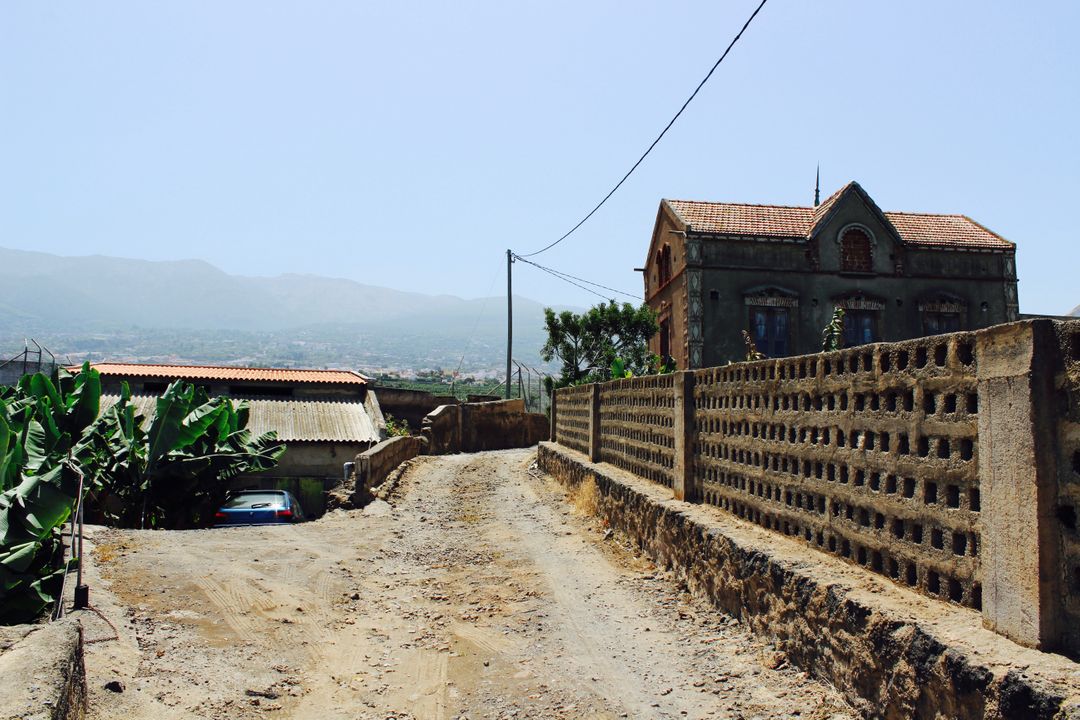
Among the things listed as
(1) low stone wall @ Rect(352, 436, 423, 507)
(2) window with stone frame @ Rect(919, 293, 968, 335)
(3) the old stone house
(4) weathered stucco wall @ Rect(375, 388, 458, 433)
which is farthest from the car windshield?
(4) weathered stucco wall @ Rect(375, 388, 458, 433)

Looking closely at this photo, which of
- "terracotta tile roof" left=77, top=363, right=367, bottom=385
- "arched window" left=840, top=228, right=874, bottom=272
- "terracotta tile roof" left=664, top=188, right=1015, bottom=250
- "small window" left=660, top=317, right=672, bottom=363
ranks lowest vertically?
"terracotta tile roof" left=77, top=363, right=367, bottom=385

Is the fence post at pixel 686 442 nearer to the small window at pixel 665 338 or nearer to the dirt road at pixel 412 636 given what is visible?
the dirt road at pixel 412 636

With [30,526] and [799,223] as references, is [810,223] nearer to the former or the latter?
[799,223]

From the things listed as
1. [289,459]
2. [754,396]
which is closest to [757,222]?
[289,459]

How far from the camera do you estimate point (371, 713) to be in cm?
641

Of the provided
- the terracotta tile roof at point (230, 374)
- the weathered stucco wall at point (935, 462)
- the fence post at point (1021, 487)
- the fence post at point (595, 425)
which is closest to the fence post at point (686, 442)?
the weathered stucco wall at point (935, 462)

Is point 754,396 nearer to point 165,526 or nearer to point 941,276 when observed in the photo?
point 165,526

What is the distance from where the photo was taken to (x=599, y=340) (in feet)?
121

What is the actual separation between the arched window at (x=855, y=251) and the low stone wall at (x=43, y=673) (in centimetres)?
2481

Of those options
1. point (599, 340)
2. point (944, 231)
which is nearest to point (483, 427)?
point (599, 340)

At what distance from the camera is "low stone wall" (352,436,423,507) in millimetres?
17906

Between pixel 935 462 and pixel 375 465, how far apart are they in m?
15.8

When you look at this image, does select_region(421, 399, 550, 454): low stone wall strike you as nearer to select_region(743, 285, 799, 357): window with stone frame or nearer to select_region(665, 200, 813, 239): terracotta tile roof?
select_region(665, 200, 813, 239): terracotta tile roof

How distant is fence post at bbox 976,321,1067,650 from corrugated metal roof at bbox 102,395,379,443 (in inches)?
892
